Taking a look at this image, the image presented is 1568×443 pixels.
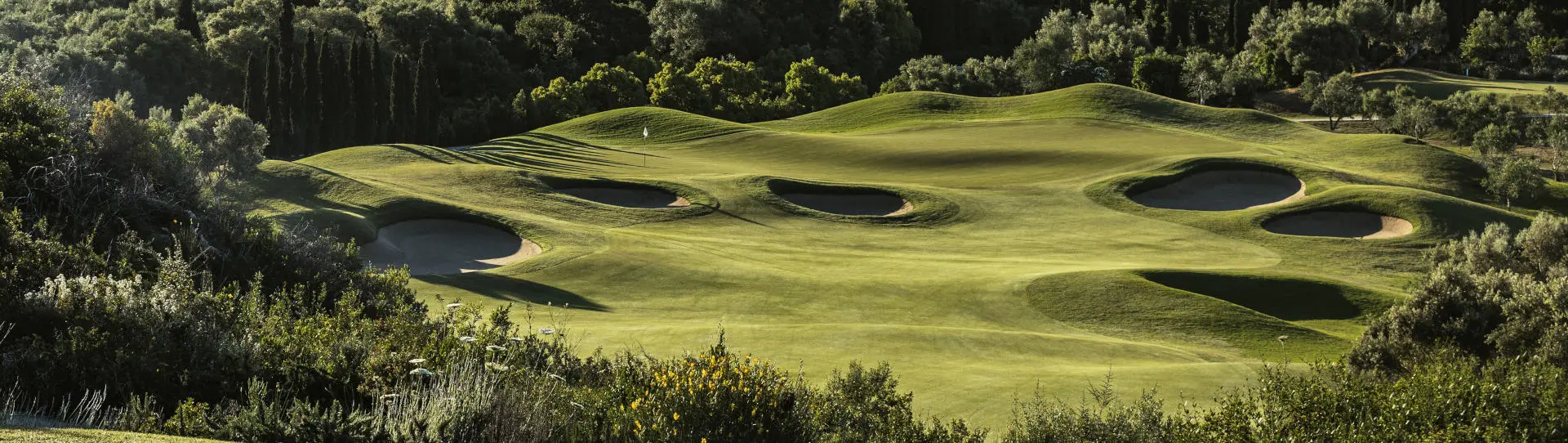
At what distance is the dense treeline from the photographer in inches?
2965

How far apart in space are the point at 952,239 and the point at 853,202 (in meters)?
6.63

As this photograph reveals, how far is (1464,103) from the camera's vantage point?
7700 cm

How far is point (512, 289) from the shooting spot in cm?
2978

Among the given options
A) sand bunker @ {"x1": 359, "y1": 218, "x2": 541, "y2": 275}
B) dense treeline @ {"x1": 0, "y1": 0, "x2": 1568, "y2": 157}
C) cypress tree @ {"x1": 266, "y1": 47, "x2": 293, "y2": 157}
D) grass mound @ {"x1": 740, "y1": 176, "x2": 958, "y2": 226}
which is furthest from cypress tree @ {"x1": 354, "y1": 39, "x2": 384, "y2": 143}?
sand bunker @ {"x1": 359, "y1": 218, "x2": 541, "y2": 275}

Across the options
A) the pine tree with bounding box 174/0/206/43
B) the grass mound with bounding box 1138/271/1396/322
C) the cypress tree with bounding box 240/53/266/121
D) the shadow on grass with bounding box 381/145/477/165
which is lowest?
the grass mound with bounding box 1138/271/1396/322

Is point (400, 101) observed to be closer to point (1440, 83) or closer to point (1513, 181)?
point (1513, 181)

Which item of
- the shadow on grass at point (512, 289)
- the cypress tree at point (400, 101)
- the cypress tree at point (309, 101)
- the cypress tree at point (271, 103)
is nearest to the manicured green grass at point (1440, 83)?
the cypress tree at point (400, 101)

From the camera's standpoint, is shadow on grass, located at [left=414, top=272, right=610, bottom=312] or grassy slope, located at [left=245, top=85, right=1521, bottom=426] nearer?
grassy slope, located at [left=245, top=85, right=1521, bottom=426]

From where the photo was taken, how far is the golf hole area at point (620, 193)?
4559cm

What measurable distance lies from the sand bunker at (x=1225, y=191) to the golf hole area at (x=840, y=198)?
426 inches

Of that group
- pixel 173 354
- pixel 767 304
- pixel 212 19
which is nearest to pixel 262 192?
pixel 767 304

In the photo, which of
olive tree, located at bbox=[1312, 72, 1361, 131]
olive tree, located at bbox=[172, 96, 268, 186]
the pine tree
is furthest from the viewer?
the pine tree

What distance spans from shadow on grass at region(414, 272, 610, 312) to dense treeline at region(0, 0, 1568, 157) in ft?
145

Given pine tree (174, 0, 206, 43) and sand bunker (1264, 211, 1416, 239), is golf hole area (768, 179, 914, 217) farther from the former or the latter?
pine tree (174, 0, 206, 43)
